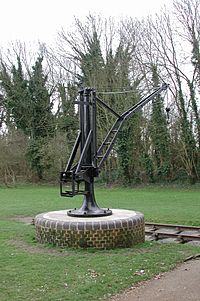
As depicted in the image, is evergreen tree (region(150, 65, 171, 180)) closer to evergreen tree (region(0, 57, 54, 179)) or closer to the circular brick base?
evergreen tree (region(0, 57, 54, 179))

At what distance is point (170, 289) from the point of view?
588cm

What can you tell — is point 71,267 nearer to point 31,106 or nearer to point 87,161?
point 87,161

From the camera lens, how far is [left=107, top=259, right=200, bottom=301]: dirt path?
5.50 metres

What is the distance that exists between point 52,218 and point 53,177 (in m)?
25.3

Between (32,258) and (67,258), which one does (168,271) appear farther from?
(32,258)

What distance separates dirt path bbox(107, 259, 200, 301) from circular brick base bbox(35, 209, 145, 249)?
6.71ft

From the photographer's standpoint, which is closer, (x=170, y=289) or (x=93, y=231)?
(x=170, y=289)

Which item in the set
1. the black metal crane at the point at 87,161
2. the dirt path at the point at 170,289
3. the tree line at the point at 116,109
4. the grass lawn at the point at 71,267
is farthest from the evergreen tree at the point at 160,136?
the dirt path at the point at 170,289

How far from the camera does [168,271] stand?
275 inches

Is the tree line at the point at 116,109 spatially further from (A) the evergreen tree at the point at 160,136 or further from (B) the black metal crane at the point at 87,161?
(B) the black metal crane at the point at 87,161

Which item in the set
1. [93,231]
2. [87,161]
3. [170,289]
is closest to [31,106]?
[87,161]

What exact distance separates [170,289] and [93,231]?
2990 millimetres

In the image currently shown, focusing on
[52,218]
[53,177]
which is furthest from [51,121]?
[52,218]

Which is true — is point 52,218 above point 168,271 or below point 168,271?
above
